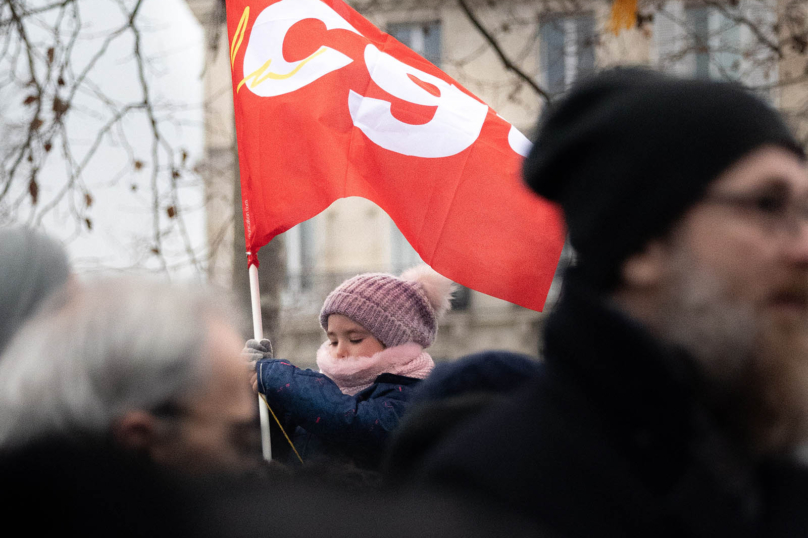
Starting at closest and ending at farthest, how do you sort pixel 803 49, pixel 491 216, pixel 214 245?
pixel 491 216 → pixel 803 49 → pixel 214 245

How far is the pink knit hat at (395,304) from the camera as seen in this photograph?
2.90 metres

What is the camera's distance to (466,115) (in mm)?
2994

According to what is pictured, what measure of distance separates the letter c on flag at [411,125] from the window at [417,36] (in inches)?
332

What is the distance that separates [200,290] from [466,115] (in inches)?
75.8

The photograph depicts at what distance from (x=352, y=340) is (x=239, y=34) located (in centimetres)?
138

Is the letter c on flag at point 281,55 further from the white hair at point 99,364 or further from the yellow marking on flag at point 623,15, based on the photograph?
the white hair at point 99,364

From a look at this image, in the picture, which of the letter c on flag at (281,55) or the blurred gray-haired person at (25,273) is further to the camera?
the letter c on flag at (281,55)

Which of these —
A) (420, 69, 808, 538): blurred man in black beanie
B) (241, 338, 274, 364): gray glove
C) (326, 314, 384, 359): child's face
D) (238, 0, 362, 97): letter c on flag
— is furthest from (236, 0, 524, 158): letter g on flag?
(420, 69, 808, 538): blurred man in black beanie

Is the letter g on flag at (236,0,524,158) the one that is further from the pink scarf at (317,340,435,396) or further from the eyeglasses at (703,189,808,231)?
the eyeglasses at (703,189,808,231)

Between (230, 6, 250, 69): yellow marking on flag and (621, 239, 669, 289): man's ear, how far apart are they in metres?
2.35

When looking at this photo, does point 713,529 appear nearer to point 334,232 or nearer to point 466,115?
point 466,115

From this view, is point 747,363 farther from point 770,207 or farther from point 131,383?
point 131,383

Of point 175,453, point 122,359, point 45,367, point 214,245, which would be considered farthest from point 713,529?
point 214,245

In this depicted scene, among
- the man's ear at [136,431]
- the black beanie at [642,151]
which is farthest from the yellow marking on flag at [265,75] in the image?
the man's ear at [136,431]
